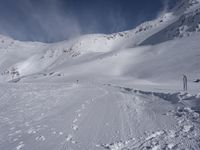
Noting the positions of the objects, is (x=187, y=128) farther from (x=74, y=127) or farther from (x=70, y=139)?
(x=74, y=127)

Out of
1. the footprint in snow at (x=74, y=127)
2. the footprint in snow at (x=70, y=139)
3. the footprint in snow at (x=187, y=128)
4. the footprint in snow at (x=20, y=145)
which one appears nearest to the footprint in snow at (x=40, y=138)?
the footprint in snow at (x=20, y=145)

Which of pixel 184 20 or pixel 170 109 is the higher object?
pixel 184 20

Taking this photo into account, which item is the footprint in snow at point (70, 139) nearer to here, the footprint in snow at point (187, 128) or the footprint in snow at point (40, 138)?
the footprint in snow at point (40, 138)

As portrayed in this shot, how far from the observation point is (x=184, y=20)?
521ft

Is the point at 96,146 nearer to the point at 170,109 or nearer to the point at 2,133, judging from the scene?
the point at 2,133

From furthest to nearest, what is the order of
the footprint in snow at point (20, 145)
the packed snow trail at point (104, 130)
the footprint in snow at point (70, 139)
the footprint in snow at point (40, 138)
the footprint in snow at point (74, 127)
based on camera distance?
the footprint in snow at point (74, 127) < the footprint in snow at point (40, 138) < the footprint in snow at point (70, 139) < the footprint in snow at point (20, 145) < the packed snow trail at point (104, 130)

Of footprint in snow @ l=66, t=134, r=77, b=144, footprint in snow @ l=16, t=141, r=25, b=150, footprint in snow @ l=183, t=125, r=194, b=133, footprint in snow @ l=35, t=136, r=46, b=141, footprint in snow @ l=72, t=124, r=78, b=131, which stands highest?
footprint in snow @ l=183, t=125, r=194, b=133

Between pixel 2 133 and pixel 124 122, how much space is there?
5292mm

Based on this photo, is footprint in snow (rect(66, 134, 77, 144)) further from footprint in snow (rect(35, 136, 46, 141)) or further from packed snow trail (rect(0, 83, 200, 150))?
footprint in snow (rect(35, 136, 46, 141))

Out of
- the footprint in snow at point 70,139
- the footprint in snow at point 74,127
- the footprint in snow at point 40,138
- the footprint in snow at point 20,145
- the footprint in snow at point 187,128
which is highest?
the footprint in snow at point 187,128

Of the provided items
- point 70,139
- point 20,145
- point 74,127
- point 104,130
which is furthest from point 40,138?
point 104,130

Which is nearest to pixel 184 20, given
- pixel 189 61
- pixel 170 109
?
pixel 189 61

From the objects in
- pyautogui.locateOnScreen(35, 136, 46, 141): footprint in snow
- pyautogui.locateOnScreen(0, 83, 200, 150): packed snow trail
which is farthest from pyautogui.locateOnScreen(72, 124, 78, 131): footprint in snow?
pyautogui.locateOnScreen(35, 136, 46, 141): footprint in snow

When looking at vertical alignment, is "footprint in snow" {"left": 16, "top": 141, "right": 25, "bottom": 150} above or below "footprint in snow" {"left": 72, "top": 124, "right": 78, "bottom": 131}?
below
